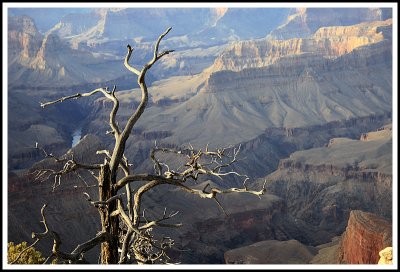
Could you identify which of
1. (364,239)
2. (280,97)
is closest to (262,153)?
(280,97)

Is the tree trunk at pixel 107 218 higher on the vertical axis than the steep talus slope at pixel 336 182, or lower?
higher

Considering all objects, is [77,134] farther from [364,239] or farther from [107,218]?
[107,218]

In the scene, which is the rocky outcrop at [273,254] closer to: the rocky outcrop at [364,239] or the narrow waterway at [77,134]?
the rocky outcrop at [364,239]

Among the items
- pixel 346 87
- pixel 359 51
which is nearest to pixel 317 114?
pixel 346 87

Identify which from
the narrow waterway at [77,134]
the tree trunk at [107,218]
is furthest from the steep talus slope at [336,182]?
the tree trunk at [107,218]

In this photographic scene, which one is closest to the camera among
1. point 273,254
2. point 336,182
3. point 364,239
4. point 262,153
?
point 364,239
